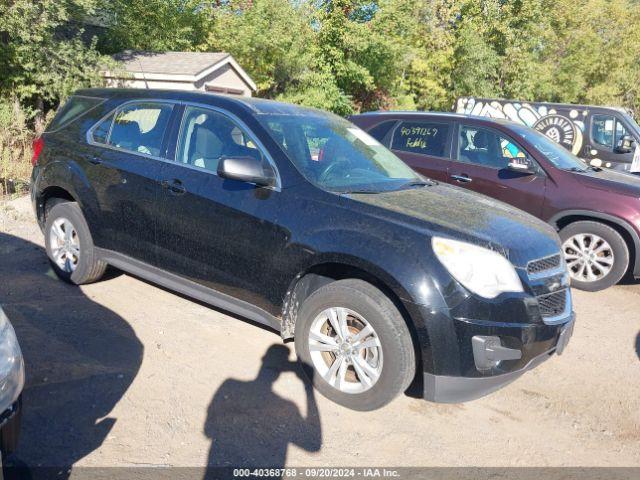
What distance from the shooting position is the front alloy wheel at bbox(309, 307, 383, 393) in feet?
11.0

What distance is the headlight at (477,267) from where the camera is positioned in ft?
10.3

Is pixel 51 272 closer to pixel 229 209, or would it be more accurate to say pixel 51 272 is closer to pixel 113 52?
pixel 229 209

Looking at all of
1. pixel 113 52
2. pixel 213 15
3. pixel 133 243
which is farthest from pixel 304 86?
pixel 133 243

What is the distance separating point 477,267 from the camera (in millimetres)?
3180

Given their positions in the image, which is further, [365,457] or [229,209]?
[229,209]

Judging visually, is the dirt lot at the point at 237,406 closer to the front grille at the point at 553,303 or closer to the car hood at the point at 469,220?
the front grille at the point at 553,303

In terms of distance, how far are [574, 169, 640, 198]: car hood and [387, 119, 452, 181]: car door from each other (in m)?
1.61

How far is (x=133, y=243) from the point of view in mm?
4559

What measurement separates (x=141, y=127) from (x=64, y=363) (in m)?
2.03

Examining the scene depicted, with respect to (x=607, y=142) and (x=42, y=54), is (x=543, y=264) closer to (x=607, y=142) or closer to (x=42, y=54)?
(x=607, y=142)

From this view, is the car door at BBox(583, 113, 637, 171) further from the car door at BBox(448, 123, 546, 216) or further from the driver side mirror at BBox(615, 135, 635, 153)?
the car door at BBox(448, 123, 546, 216)

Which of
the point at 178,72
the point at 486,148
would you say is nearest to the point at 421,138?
the point at 486,148

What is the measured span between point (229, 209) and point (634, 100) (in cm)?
3571

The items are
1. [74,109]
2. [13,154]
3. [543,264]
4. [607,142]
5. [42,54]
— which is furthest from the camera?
[42,54]
